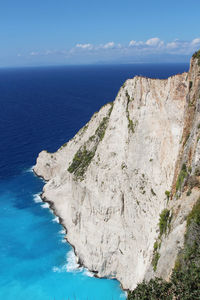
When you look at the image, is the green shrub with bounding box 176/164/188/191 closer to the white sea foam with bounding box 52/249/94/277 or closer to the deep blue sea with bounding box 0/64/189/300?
the deep blue sea with bounding box 0/64/189/300

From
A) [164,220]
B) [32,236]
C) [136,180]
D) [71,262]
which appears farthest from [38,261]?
[164,220]

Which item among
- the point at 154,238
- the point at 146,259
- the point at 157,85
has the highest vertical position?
the point at 157,85

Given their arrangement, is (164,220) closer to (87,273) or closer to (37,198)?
(87,273)

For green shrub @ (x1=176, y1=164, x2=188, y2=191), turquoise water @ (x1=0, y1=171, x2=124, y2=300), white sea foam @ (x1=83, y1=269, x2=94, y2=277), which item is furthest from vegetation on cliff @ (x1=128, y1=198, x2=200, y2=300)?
white sea foam @ (x1=83, y1=269, x2=94, y2=277)

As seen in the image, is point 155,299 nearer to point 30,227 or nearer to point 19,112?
point 30,227

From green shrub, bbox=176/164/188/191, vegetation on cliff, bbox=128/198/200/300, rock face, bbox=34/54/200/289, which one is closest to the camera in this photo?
vegetation on cliff, bbox=128/198/200/300

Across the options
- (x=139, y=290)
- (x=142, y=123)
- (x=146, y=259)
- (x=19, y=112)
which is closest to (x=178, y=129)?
(x=142, y=123)

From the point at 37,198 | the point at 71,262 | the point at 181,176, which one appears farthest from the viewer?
the point at 37,198

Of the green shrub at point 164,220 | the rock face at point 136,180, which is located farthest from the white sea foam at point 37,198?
Result: the green shrub at point 164,220
